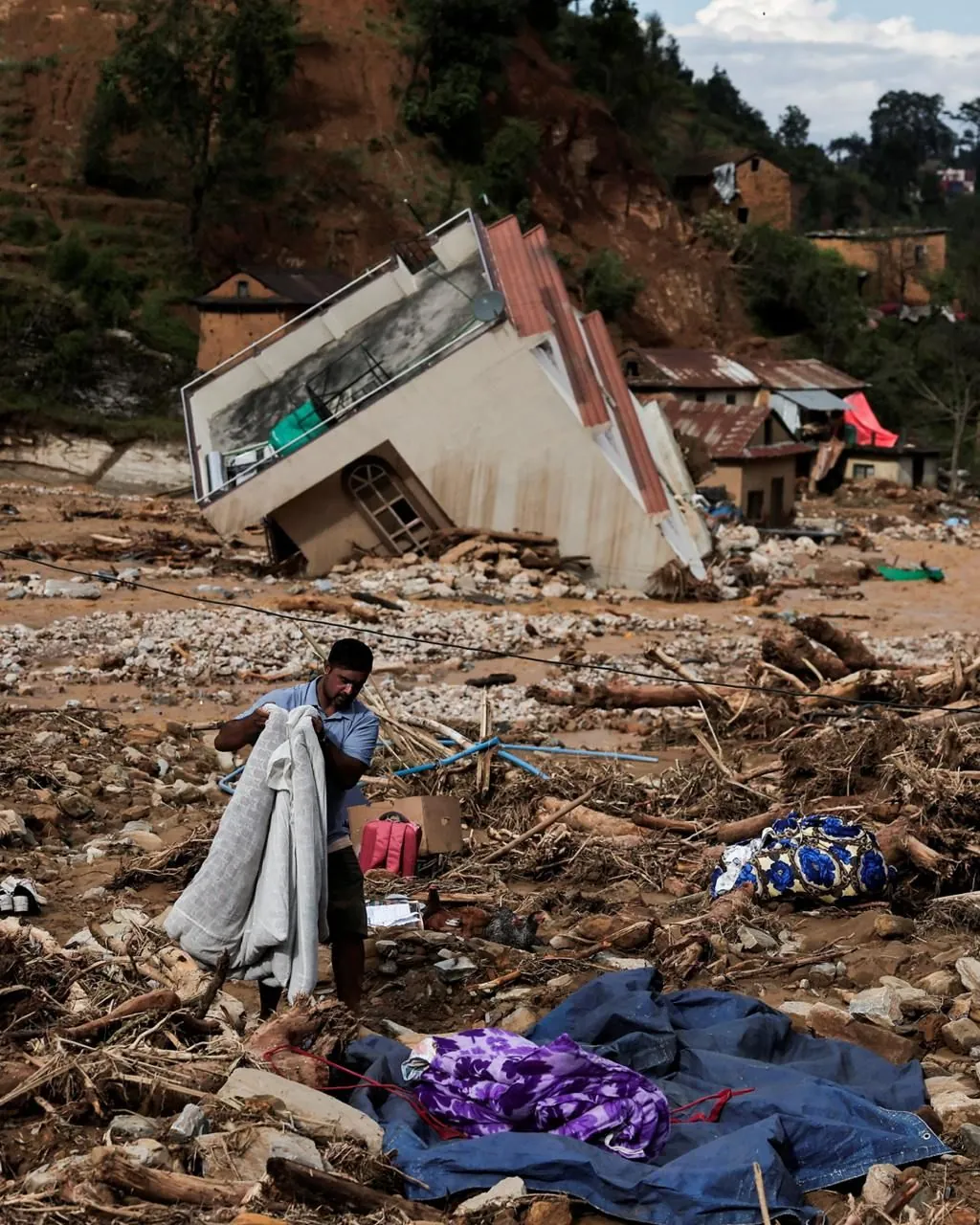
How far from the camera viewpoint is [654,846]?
875cm

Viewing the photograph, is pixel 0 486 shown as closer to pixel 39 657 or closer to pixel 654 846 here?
pixel 39 657

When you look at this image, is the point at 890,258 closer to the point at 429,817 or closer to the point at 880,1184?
the point at 429,817

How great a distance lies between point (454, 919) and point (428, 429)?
1423 centimetres

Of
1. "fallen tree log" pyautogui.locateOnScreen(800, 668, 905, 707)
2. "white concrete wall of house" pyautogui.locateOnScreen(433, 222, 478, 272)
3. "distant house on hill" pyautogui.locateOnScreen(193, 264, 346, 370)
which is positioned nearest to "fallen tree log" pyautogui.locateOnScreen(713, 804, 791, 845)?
"fallen tree log" pyautogui.locateOnScreen(800, 668, 905, 707)

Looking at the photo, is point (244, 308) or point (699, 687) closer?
point (699, 687)

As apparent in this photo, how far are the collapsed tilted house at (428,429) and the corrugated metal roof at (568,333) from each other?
0.07m

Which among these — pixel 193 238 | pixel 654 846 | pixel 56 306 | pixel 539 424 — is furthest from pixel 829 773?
pixel 193 238

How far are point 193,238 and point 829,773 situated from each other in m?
35.9

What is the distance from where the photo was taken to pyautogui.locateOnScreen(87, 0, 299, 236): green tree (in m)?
40.7

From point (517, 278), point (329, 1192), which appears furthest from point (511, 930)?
point (517, 278)

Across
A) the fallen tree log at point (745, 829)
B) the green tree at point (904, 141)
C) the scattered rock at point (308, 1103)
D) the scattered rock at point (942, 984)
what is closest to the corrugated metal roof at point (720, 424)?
the fallen tree log at point (745, 829)

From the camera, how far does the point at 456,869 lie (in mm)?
8227

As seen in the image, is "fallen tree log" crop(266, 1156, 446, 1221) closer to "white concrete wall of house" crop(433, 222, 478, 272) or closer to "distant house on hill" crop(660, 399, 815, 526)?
"white concrete wall of house" crop(433, 222, 478, 272)

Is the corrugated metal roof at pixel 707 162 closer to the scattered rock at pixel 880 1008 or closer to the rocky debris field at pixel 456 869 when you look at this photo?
the rocky debris field at pixel 456 869
